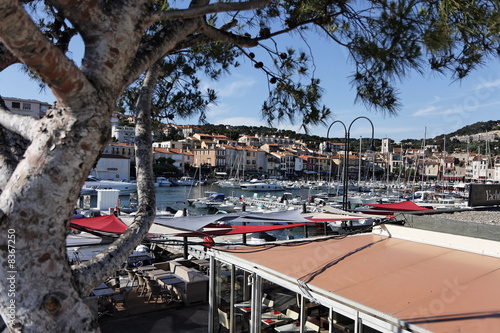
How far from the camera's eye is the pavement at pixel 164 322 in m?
7.65

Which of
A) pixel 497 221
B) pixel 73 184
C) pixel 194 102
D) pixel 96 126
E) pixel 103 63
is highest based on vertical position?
pixel 194 102

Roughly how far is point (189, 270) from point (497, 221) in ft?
22.4

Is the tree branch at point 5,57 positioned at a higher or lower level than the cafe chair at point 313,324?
higher

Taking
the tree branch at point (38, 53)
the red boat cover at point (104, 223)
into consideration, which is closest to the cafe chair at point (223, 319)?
the red boat cover at point (104, 223)

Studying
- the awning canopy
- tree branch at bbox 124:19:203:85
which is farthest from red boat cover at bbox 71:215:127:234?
tree branch at bbox 124:19:203:85

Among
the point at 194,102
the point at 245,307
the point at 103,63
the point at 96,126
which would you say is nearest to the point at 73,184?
the point at 96,126

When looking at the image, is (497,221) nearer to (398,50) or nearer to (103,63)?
(398,50)

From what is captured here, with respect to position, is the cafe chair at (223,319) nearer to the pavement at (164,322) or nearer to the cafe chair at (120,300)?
the pavement at (164,322)

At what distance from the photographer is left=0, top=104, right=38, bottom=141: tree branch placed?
2.28 m

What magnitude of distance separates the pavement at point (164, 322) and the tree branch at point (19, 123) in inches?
240

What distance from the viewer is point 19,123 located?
7.82 ft

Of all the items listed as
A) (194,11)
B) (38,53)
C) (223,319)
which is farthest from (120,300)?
(38,53)

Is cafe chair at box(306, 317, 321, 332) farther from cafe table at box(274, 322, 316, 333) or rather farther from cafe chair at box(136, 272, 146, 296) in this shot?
cafe chair at box(136, 272, 146, 296)

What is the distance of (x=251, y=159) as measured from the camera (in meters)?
95.0
